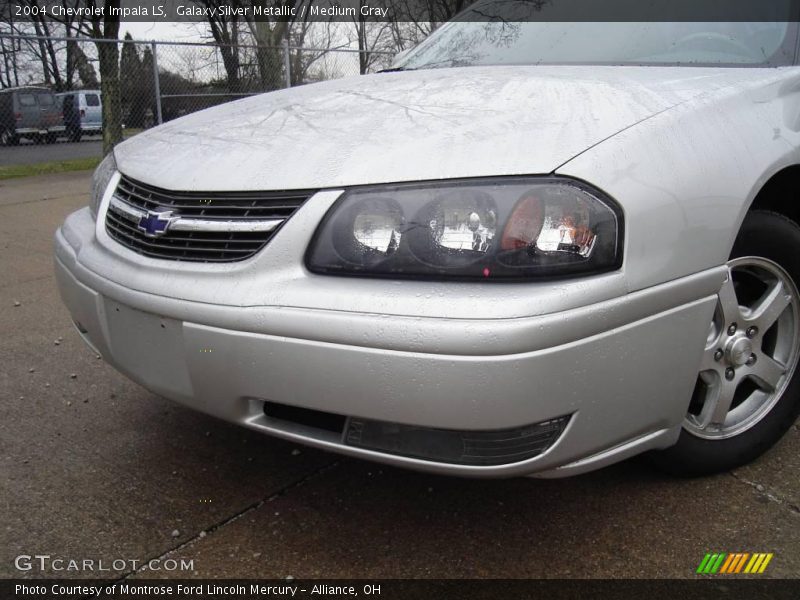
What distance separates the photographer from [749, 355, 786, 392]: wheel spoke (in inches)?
83.7

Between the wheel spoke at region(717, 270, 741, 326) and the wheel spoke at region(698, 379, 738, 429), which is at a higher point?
the wheel spoke at region(717, 270, 741, 326)

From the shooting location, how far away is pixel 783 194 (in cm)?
213

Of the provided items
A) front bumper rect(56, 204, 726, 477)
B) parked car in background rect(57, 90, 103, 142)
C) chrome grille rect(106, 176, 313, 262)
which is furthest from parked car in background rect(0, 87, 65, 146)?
front bumper rect(56, 204, 726, 477)

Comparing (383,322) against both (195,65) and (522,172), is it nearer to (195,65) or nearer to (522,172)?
(522,172)

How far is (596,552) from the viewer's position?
6.16ft

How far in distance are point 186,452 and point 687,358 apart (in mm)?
1614

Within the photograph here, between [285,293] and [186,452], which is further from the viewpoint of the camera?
[186,452]

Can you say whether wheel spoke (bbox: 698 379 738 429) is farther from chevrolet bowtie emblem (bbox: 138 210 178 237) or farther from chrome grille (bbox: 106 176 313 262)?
chevrolet bowtie emblem (bbox: 138 210 178 237)

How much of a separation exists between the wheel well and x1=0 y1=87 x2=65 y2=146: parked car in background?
39.0 ft

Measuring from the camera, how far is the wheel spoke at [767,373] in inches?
83.7

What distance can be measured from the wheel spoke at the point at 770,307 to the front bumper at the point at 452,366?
383 mm

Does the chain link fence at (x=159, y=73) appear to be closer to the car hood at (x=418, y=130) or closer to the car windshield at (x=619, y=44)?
the car windshield at (x=619, y=44)

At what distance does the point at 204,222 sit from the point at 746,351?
1.53 m

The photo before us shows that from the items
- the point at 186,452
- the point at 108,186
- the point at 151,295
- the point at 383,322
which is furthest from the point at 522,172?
the point at 186,452
